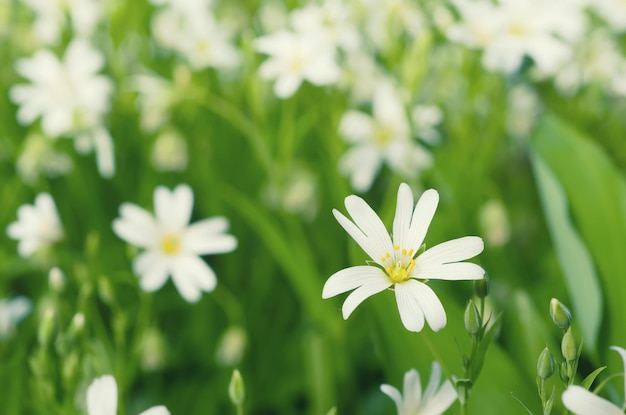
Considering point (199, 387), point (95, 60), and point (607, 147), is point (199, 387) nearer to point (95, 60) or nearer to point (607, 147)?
point (95, 60)

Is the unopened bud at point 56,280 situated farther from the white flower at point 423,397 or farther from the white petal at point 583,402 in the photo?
the white petal at point 583,402

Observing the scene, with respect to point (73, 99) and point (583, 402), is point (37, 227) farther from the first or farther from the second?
point (583, 402)

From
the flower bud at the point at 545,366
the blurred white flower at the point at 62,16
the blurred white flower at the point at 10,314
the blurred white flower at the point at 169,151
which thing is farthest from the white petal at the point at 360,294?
the blurred white flower at the point at 62,16

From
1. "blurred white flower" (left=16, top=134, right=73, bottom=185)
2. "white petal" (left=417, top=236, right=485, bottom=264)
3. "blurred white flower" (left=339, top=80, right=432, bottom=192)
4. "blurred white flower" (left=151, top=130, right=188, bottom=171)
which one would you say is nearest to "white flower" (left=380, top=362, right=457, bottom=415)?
"white petal" (left=417, top=236, right=485, bottom=264)

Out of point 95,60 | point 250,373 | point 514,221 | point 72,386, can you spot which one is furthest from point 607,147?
point 72,386

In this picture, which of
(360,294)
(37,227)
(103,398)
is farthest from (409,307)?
(37,227)

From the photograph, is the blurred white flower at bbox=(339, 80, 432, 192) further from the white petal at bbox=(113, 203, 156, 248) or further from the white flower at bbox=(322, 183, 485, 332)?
the white flower at bbox=(322, 183, 485, 332)
